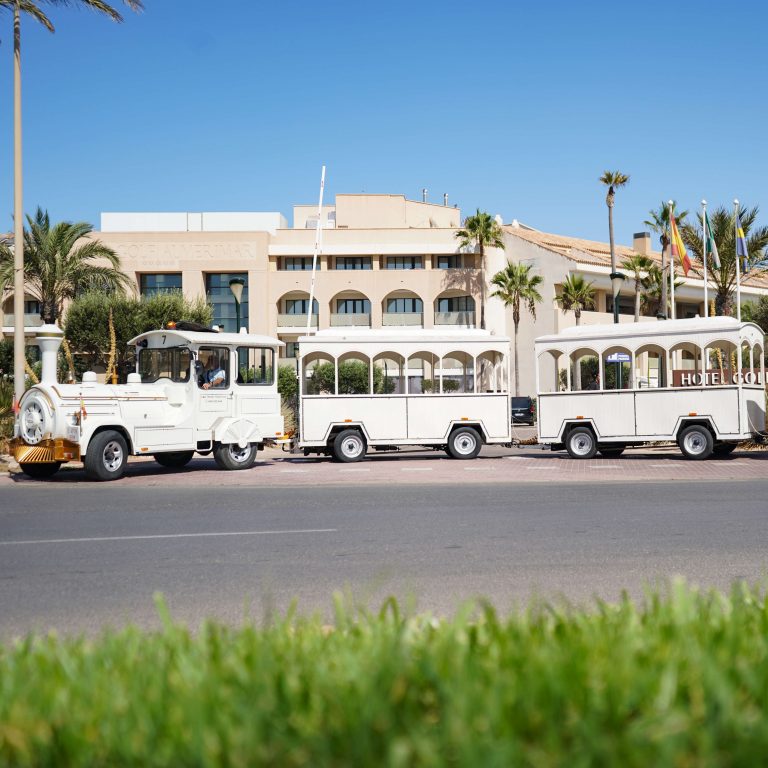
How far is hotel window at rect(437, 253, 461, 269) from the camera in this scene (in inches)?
2483

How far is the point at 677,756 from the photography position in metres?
2.28

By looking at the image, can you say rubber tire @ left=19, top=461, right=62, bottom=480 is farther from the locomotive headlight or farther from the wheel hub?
the wheel hub

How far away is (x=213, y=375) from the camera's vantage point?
21.1 metres

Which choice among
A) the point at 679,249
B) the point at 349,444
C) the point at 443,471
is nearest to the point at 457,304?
the point at 679,249

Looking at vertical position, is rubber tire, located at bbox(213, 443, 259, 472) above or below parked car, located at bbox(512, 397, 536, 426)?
below

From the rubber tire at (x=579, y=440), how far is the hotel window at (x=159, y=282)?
40731 millimetres

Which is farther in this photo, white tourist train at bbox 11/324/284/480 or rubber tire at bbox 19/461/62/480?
rubber tire at bbox 19/461/62/480

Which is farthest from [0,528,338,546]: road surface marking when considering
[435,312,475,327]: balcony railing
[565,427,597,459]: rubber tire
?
[435,312,475,327]: balcony railing

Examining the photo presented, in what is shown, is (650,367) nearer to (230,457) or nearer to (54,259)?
(230,457)

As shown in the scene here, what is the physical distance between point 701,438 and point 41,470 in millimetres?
13922

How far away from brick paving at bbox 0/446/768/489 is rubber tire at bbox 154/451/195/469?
23 centimetres

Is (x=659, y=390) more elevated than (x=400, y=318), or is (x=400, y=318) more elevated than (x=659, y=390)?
(x=400, y=318)

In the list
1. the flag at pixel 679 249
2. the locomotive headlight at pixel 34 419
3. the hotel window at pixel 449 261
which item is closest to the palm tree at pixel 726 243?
the flag at pixel 679 249

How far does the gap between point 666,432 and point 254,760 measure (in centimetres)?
2136
